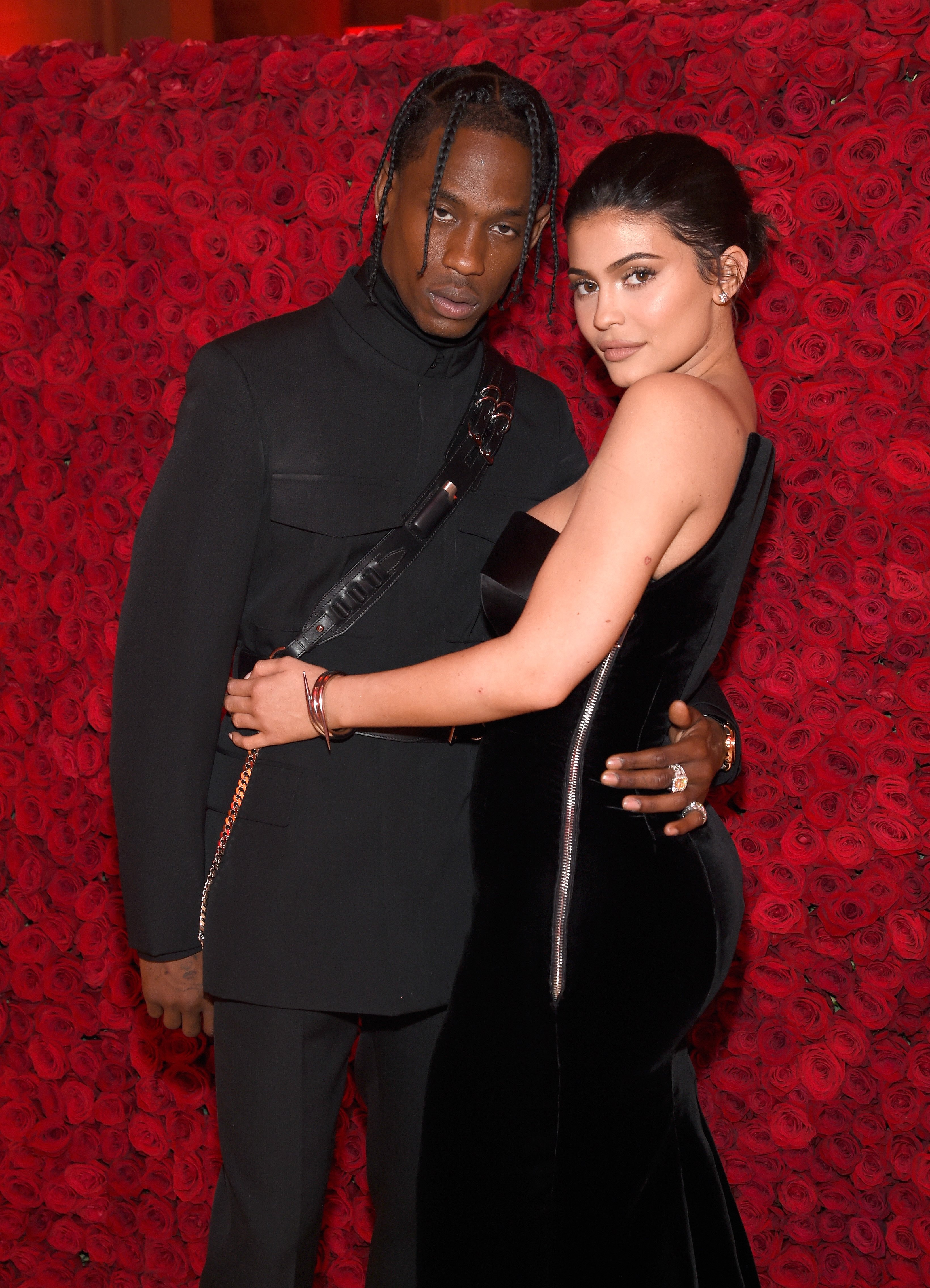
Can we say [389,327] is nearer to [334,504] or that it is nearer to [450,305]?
[450,305]

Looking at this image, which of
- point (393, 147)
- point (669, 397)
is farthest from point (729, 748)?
point (393, 147)

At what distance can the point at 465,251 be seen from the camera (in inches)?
58.8

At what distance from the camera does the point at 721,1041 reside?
7.65 feet

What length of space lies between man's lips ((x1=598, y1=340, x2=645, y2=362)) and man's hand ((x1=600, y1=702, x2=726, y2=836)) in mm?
482

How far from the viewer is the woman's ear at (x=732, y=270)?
1.42 meters

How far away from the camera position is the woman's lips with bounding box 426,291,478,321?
1532 millimetres

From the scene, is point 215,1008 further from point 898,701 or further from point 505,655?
point 898,701

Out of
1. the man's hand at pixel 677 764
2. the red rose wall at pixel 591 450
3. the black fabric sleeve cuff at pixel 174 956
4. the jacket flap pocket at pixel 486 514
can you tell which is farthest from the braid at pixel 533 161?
the black fabric sleeve cuff at pixel 174 956

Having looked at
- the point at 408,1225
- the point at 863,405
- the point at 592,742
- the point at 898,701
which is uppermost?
the point at 863,405

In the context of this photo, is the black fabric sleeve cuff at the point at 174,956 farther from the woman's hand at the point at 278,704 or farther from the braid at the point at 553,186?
the braid at the point at 553,186

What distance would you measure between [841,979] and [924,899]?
25 cm

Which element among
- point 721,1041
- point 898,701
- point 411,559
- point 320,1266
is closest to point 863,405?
point 898,701

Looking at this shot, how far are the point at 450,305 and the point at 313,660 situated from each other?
1.82ft

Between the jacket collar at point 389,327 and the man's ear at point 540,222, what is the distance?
0.20 meters
